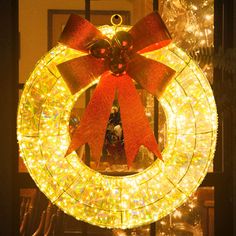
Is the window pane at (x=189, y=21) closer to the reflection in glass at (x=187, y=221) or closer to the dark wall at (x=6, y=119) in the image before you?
the reflection in glass at (x=187, y=221)

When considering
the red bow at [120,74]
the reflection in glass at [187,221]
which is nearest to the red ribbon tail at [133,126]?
the red bow at [120,74]

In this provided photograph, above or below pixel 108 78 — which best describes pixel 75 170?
below

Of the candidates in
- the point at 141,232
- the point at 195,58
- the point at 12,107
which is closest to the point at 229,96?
the point at 195,58

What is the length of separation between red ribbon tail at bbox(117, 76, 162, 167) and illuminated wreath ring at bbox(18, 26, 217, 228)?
0.42ft

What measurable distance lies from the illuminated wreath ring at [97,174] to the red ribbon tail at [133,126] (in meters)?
0.13

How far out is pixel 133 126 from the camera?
1553mm

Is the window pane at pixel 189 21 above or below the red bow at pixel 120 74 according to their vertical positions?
above

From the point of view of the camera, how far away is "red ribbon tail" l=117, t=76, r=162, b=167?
1.55 meters

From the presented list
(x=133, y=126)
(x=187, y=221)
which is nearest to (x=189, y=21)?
(x=187, y=221)

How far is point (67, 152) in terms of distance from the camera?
5.18 feet

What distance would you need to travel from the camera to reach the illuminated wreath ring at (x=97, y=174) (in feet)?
5.26

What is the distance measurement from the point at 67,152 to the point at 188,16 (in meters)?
2.11

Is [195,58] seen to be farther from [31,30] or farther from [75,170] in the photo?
[31,30]

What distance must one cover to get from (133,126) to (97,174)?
0.24m
